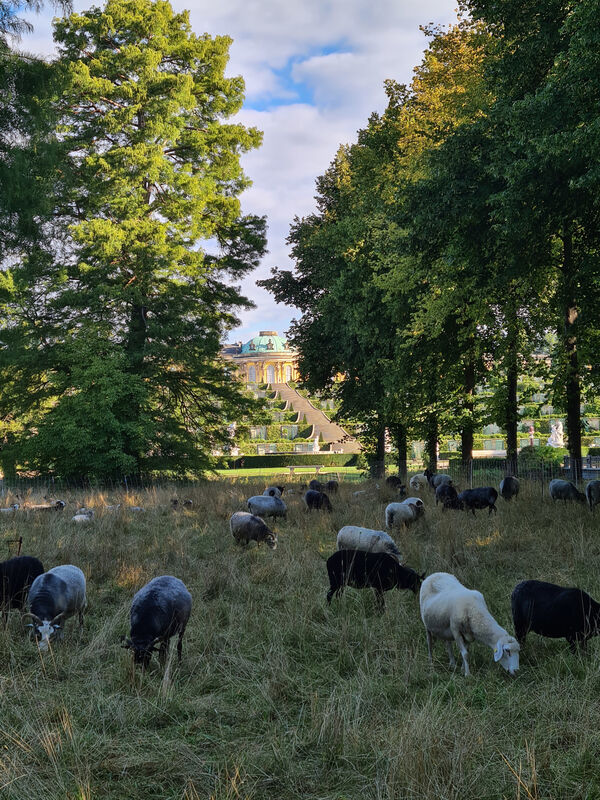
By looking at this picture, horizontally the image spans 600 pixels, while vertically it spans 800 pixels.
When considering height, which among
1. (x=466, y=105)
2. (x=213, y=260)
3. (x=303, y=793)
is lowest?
(x=303, y=793)

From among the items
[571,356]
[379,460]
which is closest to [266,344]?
[379,460]

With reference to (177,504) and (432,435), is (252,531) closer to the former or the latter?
(177,504)

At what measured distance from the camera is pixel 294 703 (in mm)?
5562

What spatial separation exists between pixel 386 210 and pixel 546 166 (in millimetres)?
12410

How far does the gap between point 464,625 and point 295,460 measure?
164 feet

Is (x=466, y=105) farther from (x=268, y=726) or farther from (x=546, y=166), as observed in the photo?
(x=268, y=726)

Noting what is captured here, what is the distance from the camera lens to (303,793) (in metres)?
4.21

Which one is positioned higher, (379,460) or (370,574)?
(379,460)

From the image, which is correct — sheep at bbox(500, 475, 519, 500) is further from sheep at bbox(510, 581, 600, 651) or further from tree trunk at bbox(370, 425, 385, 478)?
sheep at bbox(510, 581, 600, 651)

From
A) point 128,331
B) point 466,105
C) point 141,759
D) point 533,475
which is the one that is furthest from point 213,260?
point 141,759

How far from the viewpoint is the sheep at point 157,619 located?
617 centimetres

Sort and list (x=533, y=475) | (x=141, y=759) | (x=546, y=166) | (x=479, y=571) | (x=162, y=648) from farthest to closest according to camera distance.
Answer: (x=533, y=475) < (x=546, y=166) < (x=479, y=571) < (x=162, y=648) < (x=141, y=759)

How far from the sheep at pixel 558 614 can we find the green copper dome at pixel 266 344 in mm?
128395

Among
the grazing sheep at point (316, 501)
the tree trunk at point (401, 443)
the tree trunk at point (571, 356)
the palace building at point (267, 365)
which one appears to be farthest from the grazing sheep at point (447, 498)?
the palace building at point (267, 365)
